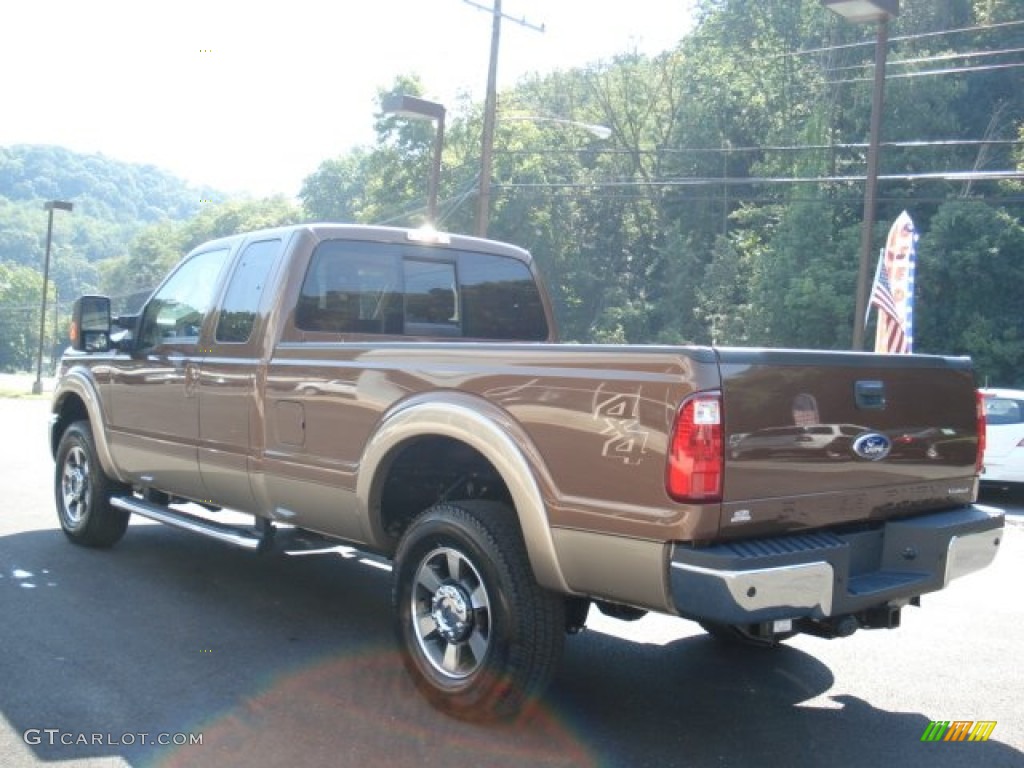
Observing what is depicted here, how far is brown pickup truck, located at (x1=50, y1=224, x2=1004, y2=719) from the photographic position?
342cm

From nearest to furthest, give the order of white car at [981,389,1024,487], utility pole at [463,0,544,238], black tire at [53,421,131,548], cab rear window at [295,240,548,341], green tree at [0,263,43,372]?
cab rear window at [295,240,548,341] → black tire at [53,421,131,548] → white car at [981,389,1024,487] → utility pole at [463,0,544,238] → green tree at [0,263,43,372]

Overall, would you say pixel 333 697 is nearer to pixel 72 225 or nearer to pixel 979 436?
pixel 979 436

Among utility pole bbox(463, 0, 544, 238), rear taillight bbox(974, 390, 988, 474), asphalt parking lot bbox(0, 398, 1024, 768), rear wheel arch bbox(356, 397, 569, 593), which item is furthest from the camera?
utility pole bbox(463, 0, 544, 238)

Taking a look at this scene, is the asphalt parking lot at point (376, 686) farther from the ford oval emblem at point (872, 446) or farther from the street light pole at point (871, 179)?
the street light pole at point (871, 179)

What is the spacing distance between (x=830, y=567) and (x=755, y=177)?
41121 millimetres

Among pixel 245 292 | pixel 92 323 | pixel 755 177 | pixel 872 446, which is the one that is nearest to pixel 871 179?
pixel 245 292

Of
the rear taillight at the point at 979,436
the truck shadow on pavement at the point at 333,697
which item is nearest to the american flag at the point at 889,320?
the truck shadow on pavement at the point at 333,697

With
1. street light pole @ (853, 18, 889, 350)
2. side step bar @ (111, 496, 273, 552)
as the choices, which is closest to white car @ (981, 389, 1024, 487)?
street light pole @ (853, 18, 889, 350)

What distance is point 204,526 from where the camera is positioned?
5703 millimetres

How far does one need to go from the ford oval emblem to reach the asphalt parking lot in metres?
1.17

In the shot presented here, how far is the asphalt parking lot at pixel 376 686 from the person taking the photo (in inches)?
153

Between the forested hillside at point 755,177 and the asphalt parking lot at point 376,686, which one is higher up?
the forested hillside at point 755,177

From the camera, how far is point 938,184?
34531 mm

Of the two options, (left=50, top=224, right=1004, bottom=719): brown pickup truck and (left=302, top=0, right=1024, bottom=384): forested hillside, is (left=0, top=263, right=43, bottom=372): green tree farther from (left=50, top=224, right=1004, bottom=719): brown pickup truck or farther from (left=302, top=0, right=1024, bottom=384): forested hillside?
(left=50, top=224, right=1004, bottom=719): brown pickup truck
